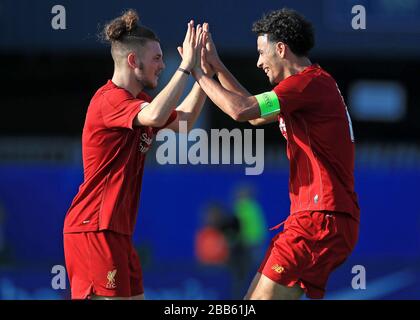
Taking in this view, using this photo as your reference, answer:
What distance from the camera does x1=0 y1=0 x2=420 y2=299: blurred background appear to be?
1490 cm

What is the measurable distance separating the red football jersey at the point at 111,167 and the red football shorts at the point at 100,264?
7 cm

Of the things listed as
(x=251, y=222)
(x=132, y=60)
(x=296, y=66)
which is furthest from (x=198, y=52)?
(x=251, y=222)

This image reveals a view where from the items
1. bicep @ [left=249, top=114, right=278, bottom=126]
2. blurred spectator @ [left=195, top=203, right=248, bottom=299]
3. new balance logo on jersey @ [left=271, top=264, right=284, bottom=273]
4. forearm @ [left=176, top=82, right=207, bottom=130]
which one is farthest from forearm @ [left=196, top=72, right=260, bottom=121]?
blurred spectator @ [left=195, top=203, right=248, bottom=299]

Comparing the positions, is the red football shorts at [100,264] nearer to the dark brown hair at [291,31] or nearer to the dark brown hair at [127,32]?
the dark brown hair at [127,32]

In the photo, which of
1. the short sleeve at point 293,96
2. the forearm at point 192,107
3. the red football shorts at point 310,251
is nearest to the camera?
the red football shorts at point 310,251

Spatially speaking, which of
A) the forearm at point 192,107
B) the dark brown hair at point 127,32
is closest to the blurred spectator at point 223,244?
the forearm at point 192,107

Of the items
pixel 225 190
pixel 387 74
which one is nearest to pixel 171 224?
pixel 225 190

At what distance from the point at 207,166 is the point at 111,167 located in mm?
8402

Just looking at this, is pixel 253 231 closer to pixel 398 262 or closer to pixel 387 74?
pixel 398 262

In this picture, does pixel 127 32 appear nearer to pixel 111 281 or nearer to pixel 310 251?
pixel 111 281

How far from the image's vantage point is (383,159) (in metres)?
16.5

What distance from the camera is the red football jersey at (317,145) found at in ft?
23.0

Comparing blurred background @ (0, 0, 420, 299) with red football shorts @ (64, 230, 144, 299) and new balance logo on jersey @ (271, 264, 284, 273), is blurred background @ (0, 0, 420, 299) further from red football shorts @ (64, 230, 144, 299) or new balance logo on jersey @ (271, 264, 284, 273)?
new balance logo on jersey @ (271, 264, 284, 273)
